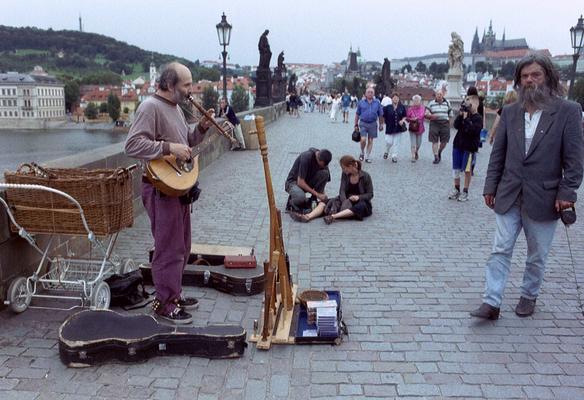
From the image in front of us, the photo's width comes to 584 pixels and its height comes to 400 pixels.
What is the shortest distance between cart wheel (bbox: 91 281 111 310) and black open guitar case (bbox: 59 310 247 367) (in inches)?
12.2

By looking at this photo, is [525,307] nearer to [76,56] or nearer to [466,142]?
[466,142]

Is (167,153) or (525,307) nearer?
(167,153)

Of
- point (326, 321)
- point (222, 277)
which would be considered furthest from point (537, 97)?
point (222, 277)

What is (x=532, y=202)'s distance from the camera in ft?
13.5

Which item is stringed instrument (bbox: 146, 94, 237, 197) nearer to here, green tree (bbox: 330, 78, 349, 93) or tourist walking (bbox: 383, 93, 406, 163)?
tourist walking (bbox: 383, 93, 406, 163)

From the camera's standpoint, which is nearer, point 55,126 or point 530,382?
point 530,382

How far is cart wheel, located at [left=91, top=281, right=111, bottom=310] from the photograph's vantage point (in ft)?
13.6

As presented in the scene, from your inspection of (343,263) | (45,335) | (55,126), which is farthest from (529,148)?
(55,126)

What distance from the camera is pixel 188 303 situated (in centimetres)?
451

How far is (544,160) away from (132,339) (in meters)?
3.13

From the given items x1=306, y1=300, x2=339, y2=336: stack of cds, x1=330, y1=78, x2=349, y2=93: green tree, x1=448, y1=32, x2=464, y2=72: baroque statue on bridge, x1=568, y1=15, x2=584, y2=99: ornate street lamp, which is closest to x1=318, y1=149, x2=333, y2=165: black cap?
x1=306, y1=300, x2=339, y2=336: stack of cds

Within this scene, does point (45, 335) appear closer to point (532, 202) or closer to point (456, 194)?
point (532, 202)

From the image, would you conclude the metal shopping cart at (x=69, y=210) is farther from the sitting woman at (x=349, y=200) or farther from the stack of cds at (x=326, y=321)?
the sitting woman at (x=349, y=200)

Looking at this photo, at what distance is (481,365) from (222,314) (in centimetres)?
197
